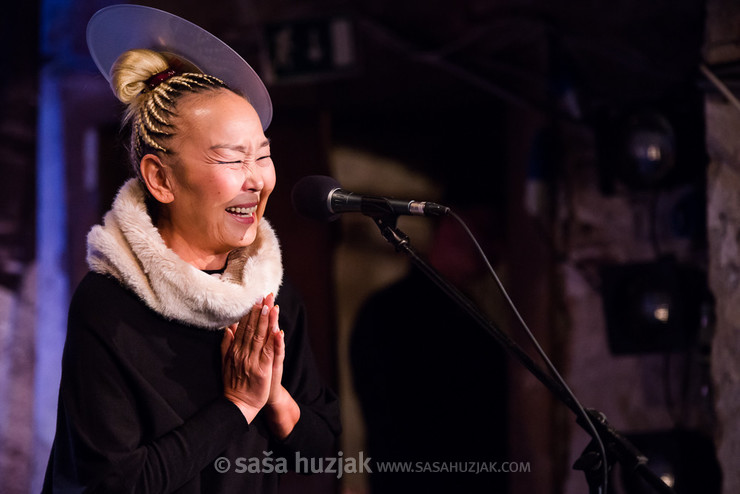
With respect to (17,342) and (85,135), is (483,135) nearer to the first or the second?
(85,135)

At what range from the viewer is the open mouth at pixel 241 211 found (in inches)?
57.7

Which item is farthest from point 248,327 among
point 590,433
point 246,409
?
point 590,433

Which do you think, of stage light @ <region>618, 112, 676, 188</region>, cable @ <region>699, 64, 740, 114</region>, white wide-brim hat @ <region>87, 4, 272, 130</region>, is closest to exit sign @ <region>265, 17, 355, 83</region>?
stage light @ <region>618, 112, 676, 188</region>

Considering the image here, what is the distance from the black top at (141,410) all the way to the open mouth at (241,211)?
243 millimetres

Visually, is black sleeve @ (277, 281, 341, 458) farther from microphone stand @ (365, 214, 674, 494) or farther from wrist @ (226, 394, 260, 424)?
microphone stand @ (365, 214, 674, 494)

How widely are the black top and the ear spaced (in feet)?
0.65

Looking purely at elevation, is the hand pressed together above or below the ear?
below

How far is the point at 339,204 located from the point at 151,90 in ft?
1.49

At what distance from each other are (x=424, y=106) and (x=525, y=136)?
521mm

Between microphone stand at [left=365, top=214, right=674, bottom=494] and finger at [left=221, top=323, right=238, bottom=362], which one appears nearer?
microphone stand at [left=365, top=214, right=674, bottom=494]

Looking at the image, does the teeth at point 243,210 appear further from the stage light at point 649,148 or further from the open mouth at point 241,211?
the stage light at point 649,148

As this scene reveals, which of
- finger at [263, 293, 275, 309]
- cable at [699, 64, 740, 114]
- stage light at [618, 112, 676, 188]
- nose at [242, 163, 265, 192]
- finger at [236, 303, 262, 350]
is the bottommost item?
finger at [236, 303, 262, 350]

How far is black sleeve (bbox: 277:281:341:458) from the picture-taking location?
1.57 meters

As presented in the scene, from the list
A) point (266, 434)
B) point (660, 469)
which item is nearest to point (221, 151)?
point (266, 434)
